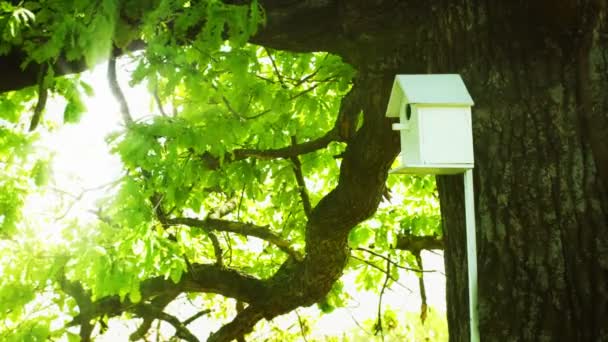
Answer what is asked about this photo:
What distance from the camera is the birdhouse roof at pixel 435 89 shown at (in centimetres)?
184

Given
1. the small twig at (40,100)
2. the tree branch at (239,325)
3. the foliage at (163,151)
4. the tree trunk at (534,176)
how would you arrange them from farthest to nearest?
the tree branch at (239,325)
the small twig at (40,100)
the foliage at (163,151)
the tree trunk at (534,176)

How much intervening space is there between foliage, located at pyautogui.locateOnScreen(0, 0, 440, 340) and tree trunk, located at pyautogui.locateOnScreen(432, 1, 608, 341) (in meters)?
0.88

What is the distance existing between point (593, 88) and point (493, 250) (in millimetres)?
631

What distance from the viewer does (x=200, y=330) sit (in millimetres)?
12500

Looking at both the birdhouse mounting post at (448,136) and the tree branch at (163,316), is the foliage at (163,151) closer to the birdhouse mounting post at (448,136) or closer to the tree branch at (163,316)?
the tree branch at (163,316)

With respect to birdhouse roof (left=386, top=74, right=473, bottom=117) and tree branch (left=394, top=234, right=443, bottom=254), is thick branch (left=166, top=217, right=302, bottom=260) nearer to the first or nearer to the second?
tree branch (left=394, top=234, right=443, bottom=254)

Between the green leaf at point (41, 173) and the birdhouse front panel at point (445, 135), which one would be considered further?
the green leaf at point (41, 173)

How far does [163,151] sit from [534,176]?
7.40 feet

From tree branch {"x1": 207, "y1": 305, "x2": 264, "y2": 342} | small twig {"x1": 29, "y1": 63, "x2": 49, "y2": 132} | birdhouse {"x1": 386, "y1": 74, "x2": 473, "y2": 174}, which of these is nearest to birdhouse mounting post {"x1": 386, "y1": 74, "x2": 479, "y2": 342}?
birdhouse {"x1": 386, "y1": 74, "x2": 473, "y2": 174}

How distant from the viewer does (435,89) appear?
6.21 feet

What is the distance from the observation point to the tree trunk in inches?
69.8

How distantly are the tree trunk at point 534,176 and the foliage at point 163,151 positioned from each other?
884 mm

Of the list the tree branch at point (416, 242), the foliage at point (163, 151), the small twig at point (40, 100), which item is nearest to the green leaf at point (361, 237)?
the foliage at point (163, 151)

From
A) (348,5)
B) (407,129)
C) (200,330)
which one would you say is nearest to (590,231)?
(407,129)
